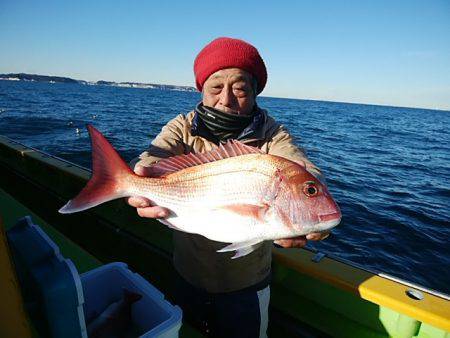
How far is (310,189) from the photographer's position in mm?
1880

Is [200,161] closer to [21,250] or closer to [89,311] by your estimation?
[21,250]

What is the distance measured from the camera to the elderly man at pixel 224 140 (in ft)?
8.04

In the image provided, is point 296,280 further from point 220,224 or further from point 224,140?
point 224,140

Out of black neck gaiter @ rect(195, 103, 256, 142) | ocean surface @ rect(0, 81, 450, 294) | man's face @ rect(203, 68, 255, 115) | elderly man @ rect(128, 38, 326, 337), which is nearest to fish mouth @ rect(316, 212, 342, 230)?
elderly man @ rect(128, 38, 326, 337)

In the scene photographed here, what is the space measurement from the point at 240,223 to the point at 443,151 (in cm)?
2606

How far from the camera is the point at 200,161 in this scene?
87.0 inches

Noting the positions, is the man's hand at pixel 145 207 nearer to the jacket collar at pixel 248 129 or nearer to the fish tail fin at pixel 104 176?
the fish tail fin at pixel 104 176

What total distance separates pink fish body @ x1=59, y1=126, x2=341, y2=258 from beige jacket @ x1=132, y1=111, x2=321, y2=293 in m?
0.28

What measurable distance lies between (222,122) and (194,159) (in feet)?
1.38

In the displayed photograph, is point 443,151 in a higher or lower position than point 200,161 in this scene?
lower

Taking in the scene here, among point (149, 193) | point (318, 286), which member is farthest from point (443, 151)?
point (149, 193)

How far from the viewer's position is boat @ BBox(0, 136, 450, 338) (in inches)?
103

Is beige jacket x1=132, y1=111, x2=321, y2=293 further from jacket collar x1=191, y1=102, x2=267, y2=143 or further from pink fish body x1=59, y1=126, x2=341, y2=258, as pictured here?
pink fish body x1=59, y1=126, x2=341, y2=258

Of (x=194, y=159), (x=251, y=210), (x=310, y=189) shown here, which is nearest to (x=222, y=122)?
(x=194, y=159)
